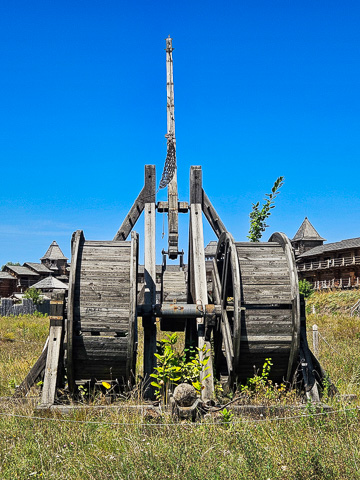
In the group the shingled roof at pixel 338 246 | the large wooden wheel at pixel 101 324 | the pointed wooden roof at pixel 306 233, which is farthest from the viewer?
the pointed wooden roof at pixel 306 233

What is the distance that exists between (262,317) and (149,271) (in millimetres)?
1899

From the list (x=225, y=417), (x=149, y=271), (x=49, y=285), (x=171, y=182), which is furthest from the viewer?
(x=49, y=285)

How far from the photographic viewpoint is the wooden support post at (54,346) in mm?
5430

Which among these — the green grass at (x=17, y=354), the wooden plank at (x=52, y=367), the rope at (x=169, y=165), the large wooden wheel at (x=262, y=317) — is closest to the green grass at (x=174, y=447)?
the wooden plank at (x=52, y=367)

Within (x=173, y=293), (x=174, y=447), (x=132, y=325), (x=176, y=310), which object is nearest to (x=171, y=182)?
(x=173, y=293)

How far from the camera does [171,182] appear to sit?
9656 millimetres

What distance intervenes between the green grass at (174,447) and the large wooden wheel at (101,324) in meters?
0.80

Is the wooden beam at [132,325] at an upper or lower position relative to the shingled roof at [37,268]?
lower

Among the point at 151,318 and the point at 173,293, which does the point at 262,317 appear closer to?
the point at 151,318

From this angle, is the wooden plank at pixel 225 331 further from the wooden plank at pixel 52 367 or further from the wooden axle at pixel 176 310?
the wooden plank at pixel 52 367

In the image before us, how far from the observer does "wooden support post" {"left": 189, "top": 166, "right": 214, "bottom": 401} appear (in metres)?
5.93

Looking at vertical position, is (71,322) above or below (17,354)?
above

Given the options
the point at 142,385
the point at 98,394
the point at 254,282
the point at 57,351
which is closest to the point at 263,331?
the point at 254,282

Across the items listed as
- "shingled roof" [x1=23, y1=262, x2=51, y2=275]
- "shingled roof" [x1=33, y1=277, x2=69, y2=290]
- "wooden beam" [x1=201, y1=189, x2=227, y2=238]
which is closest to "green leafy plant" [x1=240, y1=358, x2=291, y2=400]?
Result: "wooden beam" [x1=201, y1=189, x2=227, y2=238]
